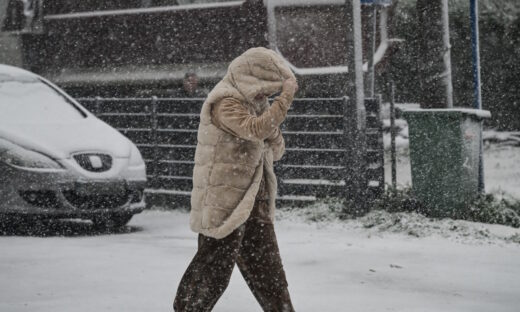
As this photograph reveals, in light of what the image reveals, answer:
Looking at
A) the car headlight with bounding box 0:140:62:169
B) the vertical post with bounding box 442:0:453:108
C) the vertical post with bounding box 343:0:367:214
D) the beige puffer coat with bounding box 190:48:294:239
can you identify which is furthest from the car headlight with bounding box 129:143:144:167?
the beige puffer coat with bounding box 190:48:294:239

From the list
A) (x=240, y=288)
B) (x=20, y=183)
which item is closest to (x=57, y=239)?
(x=20, y=183)

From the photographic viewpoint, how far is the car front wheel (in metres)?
9.71

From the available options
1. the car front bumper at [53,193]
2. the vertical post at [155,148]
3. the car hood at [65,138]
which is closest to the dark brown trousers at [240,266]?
the car front bumper at [53,193]

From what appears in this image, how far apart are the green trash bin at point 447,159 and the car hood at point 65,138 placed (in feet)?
9.88

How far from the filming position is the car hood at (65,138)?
8984 millimetres

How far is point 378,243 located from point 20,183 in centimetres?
339

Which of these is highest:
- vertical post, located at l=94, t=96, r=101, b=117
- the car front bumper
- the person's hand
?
the person's hand

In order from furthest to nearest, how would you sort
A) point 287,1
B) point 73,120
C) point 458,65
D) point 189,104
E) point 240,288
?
point 458,65
point 189,104
point 287,1
point 73,120
point 240,288

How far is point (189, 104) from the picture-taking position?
1141cm

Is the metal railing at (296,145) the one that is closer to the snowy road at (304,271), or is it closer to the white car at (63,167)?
the snowy road at (304,271)

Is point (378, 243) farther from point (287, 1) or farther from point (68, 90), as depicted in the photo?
point (68, 90)

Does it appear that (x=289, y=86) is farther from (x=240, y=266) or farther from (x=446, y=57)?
(x=446, y=57)

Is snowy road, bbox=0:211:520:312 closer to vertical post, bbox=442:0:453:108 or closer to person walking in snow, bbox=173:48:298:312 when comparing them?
person walking in snow, bbox=173:48:298:312

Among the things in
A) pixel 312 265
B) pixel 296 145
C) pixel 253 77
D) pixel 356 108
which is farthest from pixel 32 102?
pixel 253 77
